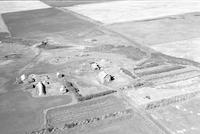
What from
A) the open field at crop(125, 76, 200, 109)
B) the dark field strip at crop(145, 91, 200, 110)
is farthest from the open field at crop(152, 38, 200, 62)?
the dark field strip at crop(145, 91, 200, 110)

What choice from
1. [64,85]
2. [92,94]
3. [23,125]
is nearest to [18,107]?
[23,125]

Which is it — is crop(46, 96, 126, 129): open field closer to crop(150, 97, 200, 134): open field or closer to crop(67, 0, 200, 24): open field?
crop(150, 97, 200, 134): open field

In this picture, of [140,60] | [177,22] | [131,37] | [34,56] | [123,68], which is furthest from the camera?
[177,22]

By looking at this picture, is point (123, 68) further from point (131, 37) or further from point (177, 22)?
point (177, 22)

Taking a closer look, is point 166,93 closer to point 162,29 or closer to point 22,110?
point 22,110

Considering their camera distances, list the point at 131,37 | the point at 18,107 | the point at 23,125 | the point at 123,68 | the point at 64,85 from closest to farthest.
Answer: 1. the point at 23,125
2. the point at 18,107
3. the point at 64,85
4. the point at 123,68
5. the point at 131,37

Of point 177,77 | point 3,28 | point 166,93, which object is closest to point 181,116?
point 166,93

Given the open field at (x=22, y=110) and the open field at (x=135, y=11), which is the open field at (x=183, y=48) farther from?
the open field at (x=135, y=11)
